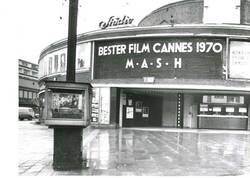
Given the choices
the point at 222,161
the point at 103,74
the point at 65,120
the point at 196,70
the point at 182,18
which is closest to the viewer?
the point at 65,120

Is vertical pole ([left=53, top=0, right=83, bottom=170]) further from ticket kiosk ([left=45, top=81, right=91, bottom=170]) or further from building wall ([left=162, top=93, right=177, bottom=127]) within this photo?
building wall ([left=162, top=93, right=177, bottom=127])

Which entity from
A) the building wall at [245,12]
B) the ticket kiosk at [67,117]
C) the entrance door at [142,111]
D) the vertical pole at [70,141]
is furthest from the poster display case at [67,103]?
the building wall at [245,12]

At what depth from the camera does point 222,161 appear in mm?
11281

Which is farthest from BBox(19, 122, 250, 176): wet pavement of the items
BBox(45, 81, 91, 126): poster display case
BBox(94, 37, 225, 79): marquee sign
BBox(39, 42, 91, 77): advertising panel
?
BBox(39, 42, 91, 77): advertising panel

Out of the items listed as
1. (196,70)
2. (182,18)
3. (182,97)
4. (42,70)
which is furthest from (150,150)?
(42,70)

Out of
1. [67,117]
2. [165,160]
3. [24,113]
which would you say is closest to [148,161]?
[165,160]

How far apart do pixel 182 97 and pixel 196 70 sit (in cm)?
327

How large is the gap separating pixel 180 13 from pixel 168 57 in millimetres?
5858

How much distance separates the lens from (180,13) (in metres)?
30.4

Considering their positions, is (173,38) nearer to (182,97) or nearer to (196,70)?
(196,70)

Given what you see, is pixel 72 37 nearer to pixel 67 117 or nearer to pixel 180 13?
pixel 67 117

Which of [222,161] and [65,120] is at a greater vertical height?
[65,120]

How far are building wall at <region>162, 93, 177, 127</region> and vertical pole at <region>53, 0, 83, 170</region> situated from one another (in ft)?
69.2

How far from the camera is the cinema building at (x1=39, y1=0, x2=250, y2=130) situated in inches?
1002
